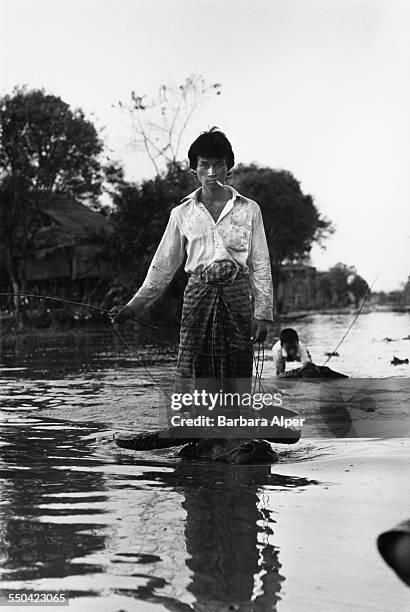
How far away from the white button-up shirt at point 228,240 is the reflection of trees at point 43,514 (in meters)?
1.09

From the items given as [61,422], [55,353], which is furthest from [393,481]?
[55,353]

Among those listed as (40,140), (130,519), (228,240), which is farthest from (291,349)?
(40,140)

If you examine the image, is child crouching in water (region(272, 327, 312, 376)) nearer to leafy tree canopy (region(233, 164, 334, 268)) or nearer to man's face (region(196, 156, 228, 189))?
man's face (region(196, 156, 228, 189))

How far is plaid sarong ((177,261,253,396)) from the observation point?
5.18 meters

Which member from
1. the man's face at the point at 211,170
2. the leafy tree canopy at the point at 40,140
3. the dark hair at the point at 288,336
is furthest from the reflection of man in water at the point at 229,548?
the leafy tree canopy at the point at 40,140

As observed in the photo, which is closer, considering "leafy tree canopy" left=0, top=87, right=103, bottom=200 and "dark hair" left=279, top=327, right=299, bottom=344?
"dark hair" left=279, top=327, right=299, bottom=344

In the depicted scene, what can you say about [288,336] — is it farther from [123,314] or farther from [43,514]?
[43,514]

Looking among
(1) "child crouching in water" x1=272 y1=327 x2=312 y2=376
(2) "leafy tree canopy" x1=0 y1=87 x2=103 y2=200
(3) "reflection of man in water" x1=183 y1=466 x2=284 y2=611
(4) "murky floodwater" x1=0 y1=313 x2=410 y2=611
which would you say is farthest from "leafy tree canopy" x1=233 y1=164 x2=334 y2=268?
(3) "reflection of man in water" x1=183 y1=466 x2=284 y2=611

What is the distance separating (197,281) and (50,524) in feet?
6.71

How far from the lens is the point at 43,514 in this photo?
3654 mm

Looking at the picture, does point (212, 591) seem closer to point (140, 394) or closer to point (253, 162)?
point (140, 394)

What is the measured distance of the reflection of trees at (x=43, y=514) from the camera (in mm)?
2959

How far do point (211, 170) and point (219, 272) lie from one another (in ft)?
1.93

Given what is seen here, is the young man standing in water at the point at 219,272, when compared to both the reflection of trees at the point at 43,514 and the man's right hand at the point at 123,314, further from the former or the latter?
the reflection of trees at the point at 43,514
